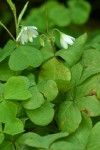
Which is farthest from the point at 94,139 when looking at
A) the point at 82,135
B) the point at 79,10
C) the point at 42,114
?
the point at 79,10

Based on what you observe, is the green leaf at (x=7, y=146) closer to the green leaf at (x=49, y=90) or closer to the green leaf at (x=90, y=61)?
the green leaf at (x=49, y=90)

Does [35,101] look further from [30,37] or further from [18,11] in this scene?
[18,11]

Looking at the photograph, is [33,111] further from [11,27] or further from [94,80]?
[11,27]

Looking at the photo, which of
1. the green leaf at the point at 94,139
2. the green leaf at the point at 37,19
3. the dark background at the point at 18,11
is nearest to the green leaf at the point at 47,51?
the green leaf at the point at 94,139

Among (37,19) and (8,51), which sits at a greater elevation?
(8,51)

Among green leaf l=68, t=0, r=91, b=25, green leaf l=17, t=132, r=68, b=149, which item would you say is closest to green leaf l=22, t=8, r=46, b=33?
green leaf l=68, t=0, r=91, b=25

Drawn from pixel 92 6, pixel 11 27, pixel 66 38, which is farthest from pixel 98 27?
pixel 66 38

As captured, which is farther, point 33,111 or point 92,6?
point 92,6
